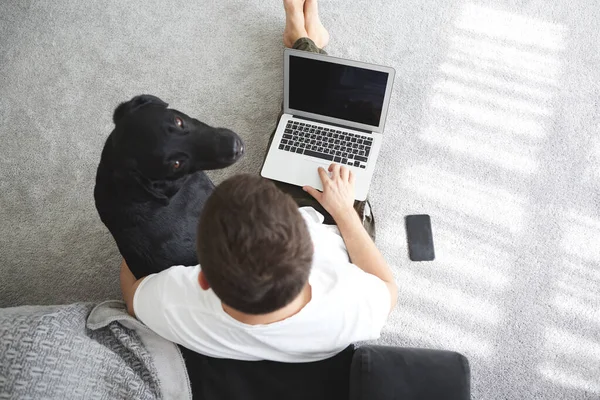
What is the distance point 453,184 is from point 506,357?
24.1 inches

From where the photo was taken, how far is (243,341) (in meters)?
1.10

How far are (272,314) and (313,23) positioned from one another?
1.38m

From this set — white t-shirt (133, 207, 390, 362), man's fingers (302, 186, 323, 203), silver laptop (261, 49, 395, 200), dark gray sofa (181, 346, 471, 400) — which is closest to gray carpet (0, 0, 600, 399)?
silver laptop (261, 49, 395, 200)

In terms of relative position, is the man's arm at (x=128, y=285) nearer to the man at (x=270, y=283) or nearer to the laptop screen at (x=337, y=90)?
the man at (x=270, y=283)

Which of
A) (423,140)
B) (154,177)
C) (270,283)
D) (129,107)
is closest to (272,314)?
(270,283)

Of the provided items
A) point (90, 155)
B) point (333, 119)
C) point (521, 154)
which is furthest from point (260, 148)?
point (521, 154)

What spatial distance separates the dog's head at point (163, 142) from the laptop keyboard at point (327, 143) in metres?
0.37

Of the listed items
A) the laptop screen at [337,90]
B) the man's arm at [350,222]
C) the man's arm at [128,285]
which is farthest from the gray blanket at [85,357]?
the laptop screen at [337,90]

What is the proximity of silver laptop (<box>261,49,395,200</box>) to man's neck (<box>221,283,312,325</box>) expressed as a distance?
0.66 m

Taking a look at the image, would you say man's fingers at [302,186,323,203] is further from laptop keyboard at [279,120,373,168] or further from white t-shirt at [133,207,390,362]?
Answer: white t-shirt at [133,207,390,362]

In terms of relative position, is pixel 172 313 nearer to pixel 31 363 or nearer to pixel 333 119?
pixel 31 363

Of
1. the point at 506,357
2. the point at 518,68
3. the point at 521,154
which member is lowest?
the point at 506,357

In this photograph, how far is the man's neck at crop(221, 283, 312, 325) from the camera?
3.30 ft

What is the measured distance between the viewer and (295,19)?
6.59ft
